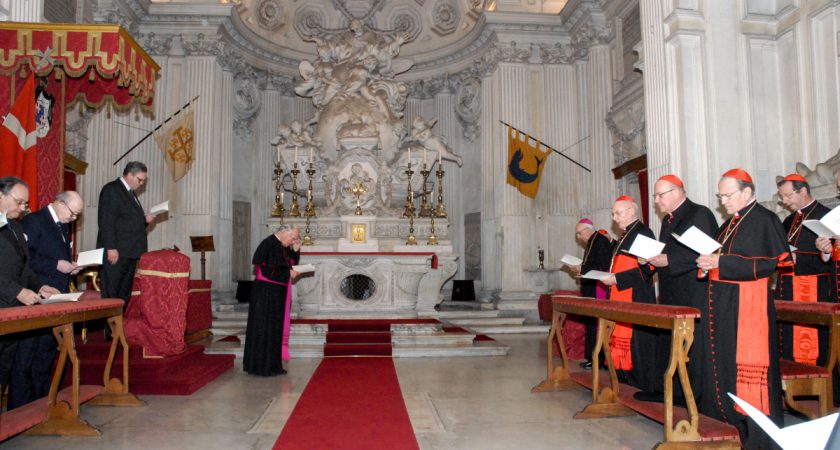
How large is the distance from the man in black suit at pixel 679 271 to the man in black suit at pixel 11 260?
13.4ft

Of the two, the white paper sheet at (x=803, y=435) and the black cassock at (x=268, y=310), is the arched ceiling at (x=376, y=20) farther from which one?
the white paper sheet at (x=803, y=435)

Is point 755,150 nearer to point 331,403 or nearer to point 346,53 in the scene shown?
point 331,403

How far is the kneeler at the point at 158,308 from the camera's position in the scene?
573 cm

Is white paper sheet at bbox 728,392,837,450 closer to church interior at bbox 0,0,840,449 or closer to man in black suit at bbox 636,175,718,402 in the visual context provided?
man in black suit at bbox 636,175,718,402

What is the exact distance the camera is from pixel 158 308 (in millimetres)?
5789

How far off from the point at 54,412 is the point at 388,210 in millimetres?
8594

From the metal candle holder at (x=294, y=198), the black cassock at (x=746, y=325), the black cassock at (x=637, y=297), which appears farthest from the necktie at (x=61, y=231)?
the metal candle holder at (x=294, y=198)

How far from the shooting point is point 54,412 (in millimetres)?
4086

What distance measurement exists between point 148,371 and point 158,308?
23.3 inches

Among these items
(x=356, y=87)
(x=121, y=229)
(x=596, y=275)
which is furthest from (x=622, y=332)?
(x=356, y=87)

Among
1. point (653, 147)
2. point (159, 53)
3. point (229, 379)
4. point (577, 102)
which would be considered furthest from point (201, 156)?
point (653, 147)

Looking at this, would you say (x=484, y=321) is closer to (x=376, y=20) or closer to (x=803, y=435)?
(x=376, y=20)

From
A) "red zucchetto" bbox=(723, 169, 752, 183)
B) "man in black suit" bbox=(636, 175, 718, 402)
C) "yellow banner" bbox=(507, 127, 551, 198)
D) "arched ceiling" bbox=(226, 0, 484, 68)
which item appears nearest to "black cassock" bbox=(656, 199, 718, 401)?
"man in black suit" bbox=(636, 175, 718, 402)

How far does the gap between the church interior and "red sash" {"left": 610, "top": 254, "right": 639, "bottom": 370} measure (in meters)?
0.50
